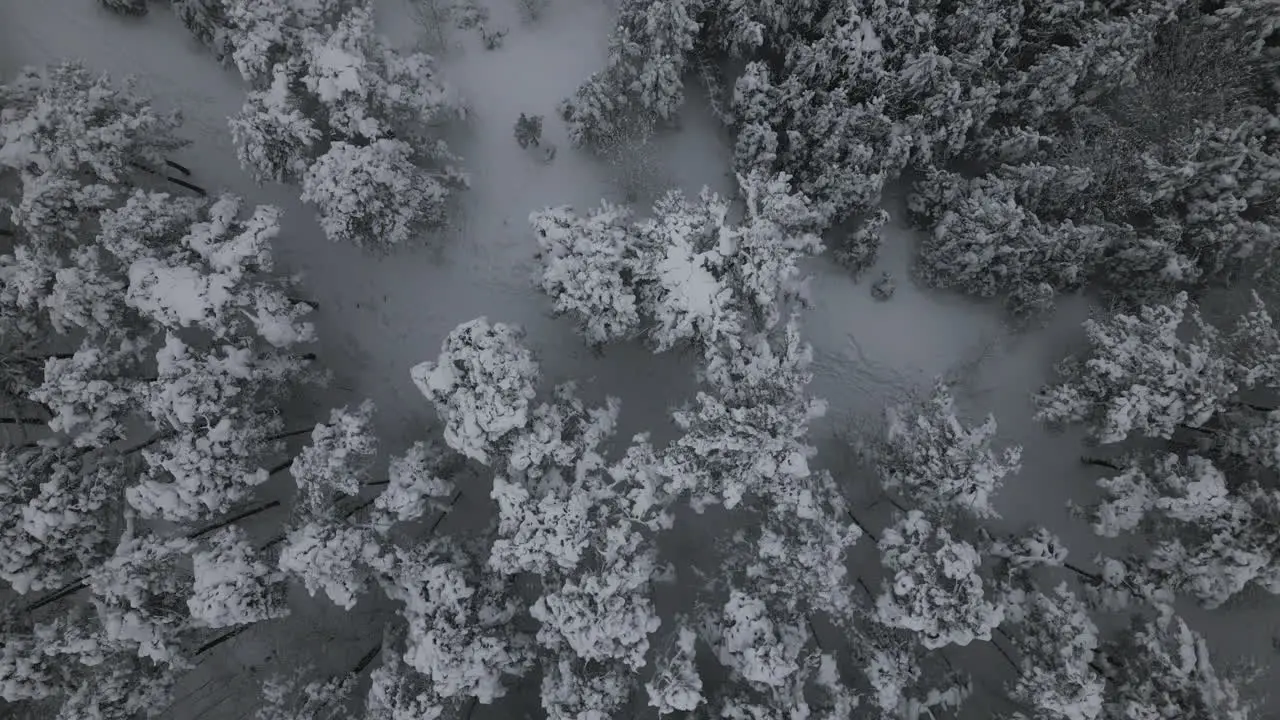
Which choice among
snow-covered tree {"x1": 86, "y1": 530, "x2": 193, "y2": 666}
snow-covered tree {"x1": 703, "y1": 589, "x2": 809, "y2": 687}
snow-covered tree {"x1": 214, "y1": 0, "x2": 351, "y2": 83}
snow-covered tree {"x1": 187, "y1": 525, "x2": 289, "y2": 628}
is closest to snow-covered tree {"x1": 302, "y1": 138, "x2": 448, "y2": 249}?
snow-covered tree {"x1": 214, "y1": 0, "x2": 351, "y2": 83}

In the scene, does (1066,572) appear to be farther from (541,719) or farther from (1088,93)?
(541,719)

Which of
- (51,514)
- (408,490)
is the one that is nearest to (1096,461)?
(408,490)

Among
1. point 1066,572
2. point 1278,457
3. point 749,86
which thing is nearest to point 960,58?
point 749,86

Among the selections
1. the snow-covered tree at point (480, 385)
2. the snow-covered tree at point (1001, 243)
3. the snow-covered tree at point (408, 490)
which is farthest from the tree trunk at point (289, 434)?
the snow-covered tree at point (1001, 243)

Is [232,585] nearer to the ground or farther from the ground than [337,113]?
nearer to the ground

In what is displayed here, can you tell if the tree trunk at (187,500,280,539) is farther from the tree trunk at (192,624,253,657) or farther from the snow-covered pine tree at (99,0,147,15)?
the snow-covered pine tree at (99,0,147,15)

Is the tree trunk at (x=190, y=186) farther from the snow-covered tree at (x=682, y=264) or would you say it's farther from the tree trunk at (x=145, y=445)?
the snow-covered tree at (x=682, y=264)

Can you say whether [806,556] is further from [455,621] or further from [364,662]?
[364,662]
